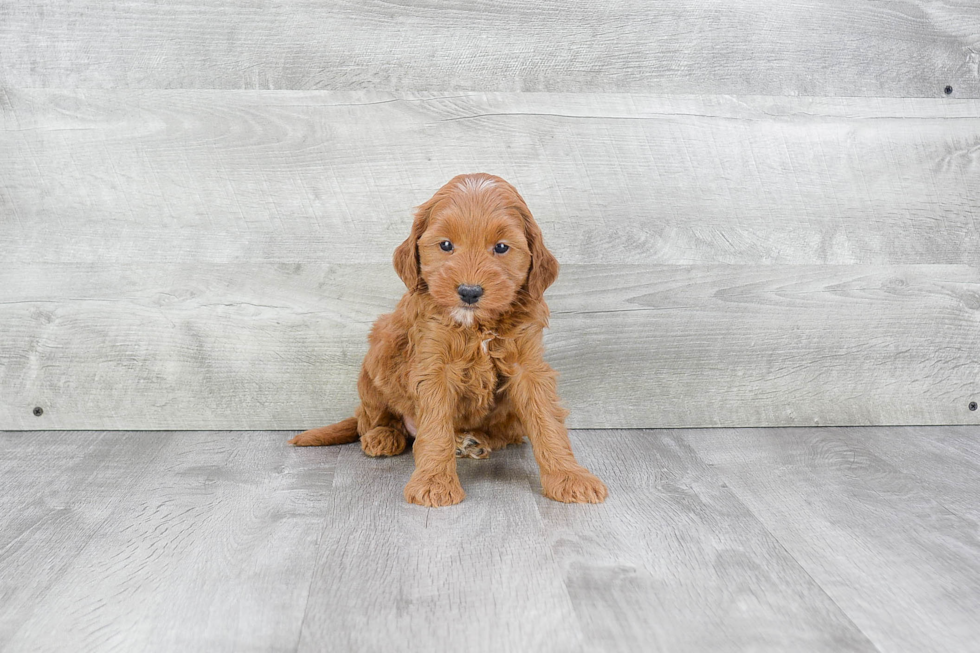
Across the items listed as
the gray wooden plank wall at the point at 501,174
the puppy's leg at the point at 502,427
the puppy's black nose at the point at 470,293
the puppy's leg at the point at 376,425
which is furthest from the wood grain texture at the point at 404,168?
the puppy's black nose at the point at 470,293

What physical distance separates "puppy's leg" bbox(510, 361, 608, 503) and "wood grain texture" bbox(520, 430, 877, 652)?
4cm

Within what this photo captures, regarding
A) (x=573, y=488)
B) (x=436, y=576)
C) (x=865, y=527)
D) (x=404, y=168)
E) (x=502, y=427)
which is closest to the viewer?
(x=436, y=576)

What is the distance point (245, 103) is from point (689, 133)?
1.27 metres

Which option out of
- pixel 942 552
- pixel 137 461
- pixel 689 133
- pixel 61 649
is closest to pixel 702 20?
pixel 689 133

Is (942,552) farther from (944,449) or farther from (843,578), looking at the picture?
(944,449)

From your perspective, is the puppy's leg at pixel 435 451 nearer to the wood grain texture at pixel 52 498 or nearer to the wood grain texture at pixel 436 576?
the wood grain texture at pixel 436 576

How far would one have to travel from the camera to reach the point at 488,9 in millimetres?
2145

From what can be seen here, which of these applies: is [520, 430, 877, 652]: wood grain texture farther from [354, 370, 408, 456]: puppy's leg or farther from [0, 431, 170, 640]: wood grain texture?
[0, 431, 170, 640]: wood grain texture

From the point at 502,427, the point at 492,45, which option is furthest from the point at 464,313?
the point at 492,45

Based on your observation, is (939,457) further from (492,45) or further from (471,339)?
(492,45)

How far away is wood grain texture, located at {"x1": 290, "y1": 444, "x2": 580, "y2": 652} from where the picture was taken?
3.79 ft

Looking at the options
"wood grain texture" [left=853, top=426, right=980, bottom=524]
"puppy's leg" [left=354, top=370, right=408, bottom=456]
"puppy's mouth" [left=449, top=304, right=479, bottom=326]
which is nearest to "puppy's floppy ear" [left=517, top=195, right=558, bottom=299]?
"puppy's mouth" [left=449, top=304, right=479, bottom=326]

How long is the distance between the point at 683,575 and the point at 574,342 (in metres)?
0.99

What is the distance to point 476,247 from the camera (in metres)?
1.62
